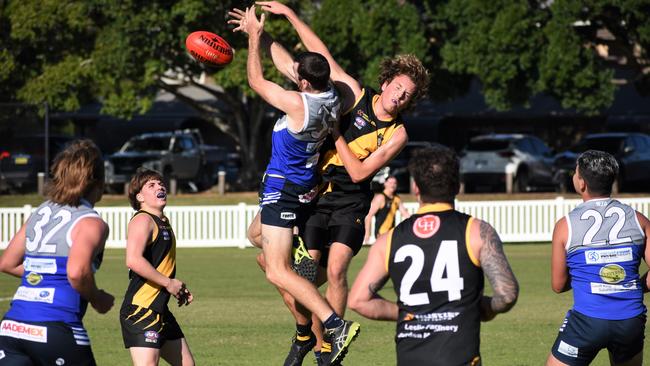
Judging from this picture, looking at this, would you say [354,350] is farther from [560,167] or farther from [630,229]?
[560,167]

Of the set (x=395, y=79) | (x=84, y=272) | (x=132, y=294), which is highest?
(x=395, y=79)

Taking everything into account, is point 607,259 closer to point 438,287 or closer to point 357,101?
point 438,287

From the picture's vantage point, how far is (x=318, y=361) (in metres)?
9.30

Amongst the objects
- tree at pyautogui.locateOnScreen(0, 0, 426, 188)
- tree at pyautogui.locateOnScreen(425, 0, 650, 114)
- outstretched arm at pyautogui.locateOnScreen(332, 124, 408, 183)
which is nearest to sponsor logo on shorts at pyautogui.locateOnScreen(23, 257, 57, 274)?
outstretched arm at pyautogui.locateOnScreen(332, 124, 408, 183)

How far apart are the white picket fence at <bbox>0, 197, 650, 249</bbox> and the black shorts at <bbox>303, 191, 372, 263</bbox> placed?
57.5 feet

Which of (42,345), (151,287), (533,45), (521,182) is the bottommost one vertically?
(521,182)

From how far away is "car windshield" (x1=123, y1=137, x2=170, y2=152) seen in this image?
38.8m

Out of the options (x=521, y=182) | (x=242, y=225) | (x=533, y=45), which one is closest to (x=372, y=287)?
(x=242, y=225)

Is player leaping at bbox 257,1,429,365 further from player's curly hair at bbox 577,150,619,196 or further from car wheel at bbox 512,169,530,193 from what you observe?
car wheel at bbox 512,169,530,193

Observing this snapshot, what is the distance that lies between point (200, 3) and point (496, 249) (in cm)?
2824

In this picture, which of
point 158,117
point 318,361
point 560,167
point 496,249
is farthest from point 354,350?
point 158,117

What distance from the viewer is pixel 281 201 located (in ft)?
30.0

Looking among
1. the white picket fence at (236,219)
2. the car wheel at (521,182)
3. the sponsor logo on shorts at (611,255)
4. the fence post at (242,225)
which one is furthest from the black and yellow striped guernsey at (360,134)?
the car wheel at (521,182)

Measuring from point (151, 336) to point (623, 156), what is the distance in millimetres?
29972
